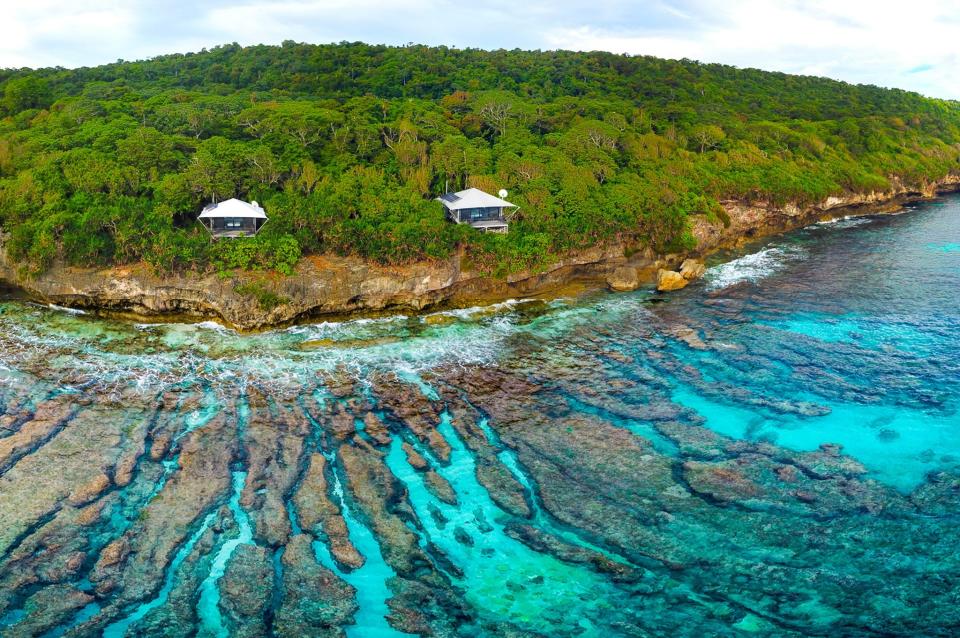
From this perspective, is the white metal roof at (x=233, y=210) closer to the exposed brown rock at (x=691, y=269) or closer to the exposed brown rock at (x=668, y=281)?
the exposed brown rock at (x=668, y=281)

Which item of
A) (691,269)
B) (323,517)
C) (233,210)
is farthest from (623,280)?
(323,517)

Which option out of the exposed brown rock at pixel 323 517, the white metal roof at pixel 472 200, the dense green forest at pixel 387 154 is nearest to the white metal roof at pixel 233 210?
the dense green forest at pixel 387 154

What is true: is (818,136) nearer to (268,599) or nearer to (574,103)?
(574,103)

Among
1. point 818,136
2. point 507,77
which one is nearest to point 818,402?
point 818,136

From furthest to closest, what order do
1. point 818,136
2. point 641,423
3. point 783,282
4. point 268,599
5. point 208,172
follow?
1. point 818,136
2. point 783,282
3. point 208,172
4. point 641,423
5. point 268,599

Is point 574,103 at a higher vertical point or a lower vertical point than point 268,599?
higher

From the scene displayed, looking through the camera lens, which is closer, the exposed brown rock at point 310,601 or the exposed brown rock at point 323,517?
the exposed brown rock at point 310,601
